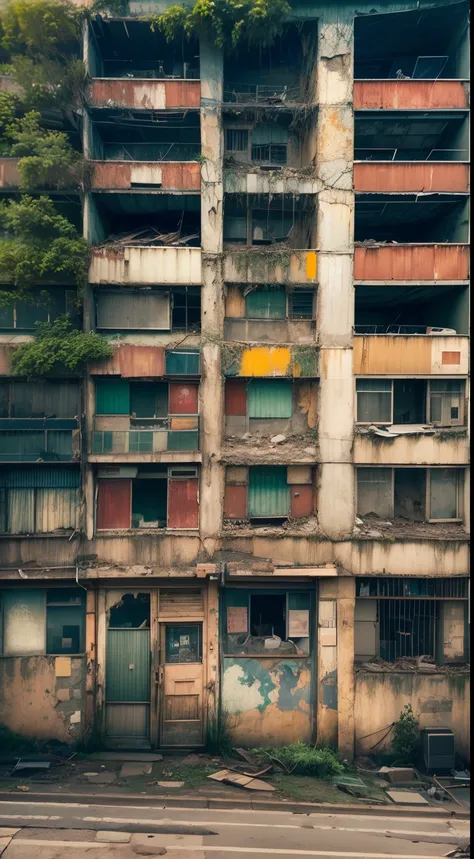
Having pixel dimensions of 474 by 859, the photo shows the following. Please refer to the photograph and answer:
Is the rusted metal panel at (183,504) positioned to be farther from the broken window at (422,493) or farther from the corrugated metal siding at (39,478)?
the broken window at (422,493)

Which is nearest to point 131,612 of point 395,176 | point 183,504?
point 183,504

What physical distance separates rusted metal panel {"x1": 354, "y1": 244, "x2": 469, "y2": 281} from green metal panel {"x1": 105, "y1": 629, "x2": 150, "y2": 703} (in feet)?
39.7

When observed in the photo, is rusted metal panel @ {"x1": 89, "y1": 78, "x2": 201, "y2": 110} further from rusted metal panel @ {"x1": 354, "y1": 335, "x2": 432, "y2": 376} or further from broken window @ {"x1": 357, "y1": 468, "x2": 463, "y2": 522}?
broken window @ {"x1": 357, "y1": 468, "x2": 463, "y2": 522}

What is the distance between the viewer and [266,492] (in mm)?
18438

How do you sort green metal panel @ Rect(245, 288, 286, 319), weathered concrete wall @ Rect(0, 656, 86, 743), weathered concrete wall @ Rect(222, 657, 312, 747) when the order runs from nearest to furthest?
weathered concrete wall @ Rect(0, 656, 86, 743)
weathered concrete wall @ Rect(222, 657, 312, 747)
green metal panel @ Rect(245, 288, 286, 319)

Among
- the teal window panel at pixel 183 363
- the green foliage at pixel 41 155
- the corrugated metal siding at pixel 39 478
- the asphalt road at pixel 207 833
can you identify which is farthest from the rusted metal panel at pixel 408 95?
the asphalt road at pixel 207 833

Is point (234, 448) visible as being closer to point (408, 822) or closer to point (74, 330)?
point (74, 330)

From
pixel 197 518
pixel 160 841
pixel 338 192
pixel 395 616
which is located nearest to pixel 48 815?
pixel 160 841

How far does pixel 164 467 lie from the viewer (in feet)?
60.0

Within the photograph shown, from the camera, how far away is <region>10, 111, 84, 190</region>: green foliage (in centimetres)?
1691

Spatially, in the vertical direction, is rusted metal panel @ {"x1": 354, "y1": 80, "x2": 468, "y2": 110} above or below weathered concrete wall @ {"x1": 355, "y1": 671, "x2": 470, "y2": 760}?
above

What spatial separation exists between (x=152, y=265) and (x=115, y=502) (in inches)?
271

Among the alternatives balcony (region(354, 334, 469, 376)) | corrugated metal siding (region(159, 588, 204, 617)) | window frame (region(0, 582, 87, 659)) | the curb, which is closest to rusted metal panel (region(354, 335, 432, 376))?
balcony (region(354, 334, 469, 376))

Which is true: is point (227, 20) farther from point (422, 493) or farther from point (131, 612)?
point (131, 612)
